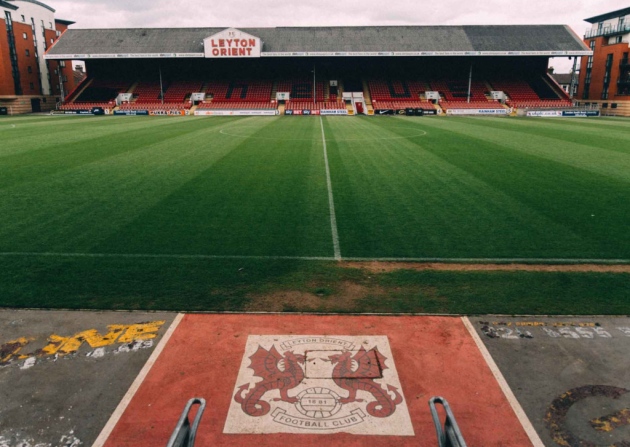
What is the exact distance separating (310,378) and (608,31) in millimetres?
70777

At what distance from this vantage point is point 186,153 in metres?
19.3

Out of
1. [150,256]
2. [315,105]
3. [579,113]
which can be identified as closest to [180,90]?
[315,105]

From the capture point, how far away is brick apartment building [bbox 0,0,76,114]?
5275cm

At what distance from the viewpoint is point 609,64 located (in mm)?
58312

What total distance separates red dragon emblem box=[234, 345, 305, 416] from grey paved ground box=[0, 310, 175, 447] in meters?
1.29

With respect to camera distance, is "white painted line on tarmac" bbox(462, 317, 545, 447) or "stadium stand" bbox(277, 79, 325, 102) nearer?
"white painted line on tarmac" bbox(462, 317, 545, 447)

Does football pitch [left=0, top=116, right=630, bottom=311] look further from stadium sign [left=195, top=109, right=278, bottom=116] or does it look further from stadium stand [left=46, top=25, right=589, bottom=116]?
stadium stand [left=46, top=25, right=589, bottom=116]

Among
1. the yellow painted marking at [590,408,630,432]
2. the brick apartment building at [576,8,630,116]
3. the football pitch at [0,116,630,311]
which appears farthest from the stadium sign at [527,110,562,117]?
the yellow painted marking at [590,408,630,432]

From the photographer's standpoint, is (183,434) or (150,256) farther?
(150,256)

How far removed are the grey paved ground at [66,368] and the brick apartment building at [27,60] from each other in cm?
5764

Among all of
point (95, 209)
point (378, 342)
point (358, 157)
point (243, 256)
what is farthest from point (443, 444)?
point (358, 157)

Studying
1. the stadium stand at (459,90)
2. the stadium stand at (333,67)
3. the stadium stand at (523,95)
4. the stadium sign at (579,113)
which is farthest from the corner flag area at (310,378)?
the stadium stand at (459,90)

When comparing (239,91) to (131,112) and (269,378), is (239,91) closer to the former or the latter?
(131,112)

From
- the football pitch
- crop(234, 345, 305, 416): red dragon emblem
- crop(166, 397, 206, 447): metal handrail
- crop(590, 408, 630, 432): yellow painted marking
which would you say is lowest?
crop(590, 408, 630, 432): yellow painted marking
